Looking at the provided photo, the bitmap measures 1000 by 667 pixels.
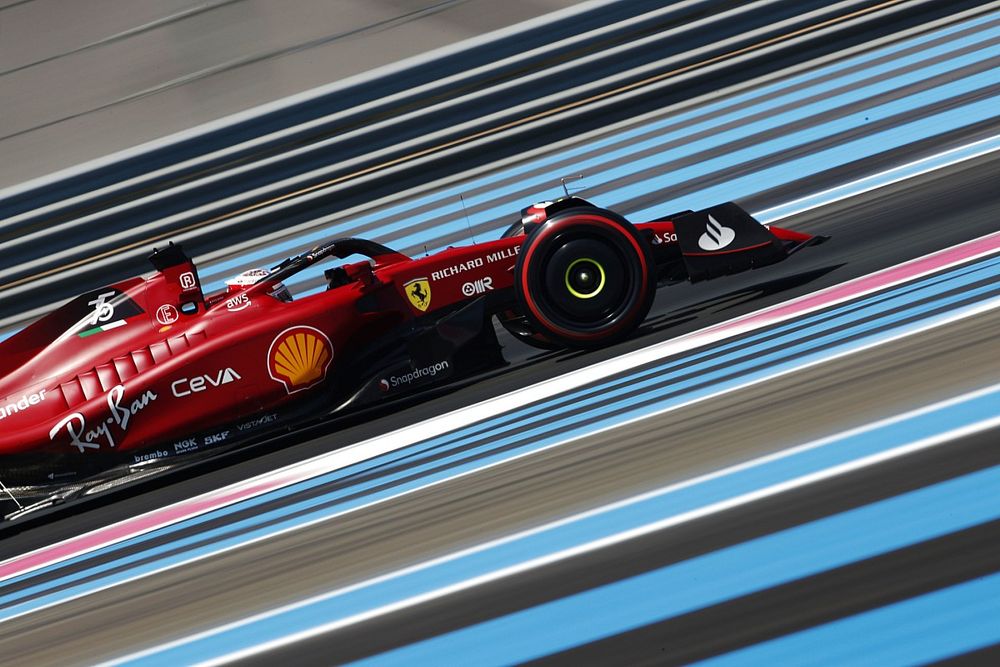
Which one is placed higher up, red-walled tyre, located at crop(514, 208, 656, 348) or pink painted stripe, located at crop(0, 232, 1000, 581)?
red-walled tyre, located at crop(514, 208, 656, 348)

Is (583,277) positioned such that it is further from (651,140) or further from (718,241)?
(651,140)

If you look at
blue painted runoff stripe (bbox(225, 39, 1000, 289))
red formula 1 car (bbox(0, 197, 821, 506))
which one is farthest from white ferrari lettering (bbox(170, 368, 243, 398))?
blue painted runoff stripe (bbox(225, 39, 1000, 289))

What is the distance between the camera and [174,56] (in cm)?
1052

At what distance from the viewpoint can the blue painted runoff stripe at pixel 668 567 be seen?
119 inches

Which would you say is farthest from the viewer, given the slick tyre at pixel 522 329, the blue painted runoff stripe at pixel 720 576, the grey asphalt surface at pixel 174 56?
the grey asphalt surface at pixel 174 56

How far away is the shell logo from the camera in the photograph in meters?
5.39

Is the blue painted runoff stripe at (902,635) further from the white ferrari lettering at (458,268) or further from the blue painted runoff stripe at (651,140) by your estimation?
the blue painted runoff stripe at (651,140)

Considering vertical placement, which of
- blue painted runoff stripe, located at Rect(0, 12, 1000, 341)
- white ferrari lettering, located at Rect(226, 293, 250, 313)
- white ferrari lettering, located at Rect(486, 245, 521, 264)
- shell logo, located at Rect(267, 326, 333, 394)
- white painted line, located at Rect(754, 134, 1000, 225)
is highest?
blue painted runoff stripe, located at Rect(0, 12, 1000, 341)

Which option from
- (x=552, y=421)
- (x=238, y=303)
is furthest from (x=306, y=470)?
(x=552, y=421)

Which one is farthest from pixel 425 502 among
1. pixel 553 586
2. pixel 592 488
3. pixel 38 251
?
pixel 38 251

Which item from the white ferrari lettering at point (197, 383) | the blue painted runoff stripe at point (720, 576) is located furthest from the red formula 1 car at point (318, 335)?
the blue painted runoff stripe at point (720, 576)

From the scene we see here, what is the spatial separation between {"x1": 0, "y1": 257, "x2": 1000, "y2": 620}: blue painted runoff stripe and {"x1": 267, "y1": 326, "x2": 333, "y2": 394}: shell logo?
2.23 ft

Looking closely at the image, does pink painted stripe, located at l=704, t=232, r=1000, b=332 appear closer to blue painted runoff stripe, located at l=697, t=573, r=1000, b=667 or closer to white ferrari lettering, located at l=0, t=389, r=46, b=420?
blue painted runoff stripe, located at l=697, t=573, r=1000, b=667

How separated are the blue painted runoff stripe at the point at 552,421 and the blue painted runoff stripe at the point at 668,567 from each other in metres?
0.80
